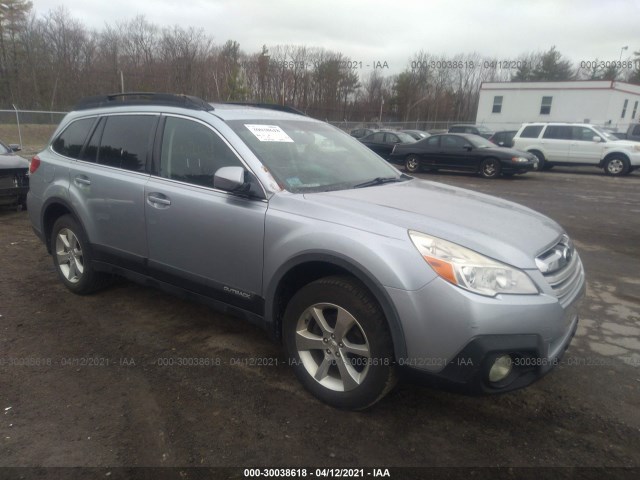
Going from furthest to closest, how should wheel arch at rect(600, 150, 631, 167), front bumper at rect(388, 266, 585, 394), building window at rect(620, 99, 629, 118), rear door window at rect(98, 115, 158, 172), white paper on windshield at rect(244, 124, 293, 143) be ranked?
building window at rect(620, 99, 629, 118), wheel arch at rect(600, 150, 631, 167), rear door window at rect(98, 115, 158, 172), white paper on windshield at rect(244, 124, 293, 143), front bumper at rect(388, 266, 585, 394)

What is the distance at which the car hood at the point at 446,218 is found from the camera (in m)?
2.46

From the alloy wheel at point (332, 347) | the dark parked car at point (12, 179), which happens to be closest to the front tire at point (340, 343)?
the alloy wheel at point (332, 347)

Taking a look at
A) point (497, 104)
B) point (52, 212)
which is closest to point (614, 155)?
point (52, 212)

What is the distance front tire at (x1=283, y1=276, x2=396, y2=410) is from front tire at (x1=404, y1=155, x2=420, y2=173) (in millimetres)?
15241

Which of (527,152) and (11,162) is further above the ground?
(527,152)

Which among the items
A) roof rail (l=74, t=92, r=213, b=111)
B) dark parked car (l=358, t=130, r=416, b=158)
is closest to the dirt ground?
roof rail (l=74, t=92, r=213, b=111)

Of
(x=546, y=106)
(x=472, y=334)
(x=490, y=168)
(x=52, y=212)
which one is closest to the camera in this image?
(x=472, y=334)

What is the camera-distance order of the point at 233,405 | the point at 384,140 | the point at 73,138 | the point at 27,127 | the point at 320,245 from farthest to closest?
the point at 27,127
the point at 384,140
the point at 73,138
the point at 233,405
the point at 320,245

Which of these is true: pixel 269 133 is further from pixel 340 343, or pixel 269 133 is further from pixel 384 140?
pixel 384 140

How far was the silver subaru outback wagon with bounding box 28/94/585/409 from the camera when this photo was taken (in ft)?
7.62

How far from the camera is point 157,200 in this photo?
347 centimetres

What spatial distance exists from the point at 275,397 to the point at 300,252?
3.15 ft

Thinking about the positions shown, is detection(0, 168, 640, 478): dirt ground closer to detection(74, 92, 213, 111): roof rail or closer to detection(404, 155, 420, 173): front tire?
detection(74, 92, 213, 111): roof rail

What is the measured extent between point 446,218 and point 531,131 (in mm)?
17909
